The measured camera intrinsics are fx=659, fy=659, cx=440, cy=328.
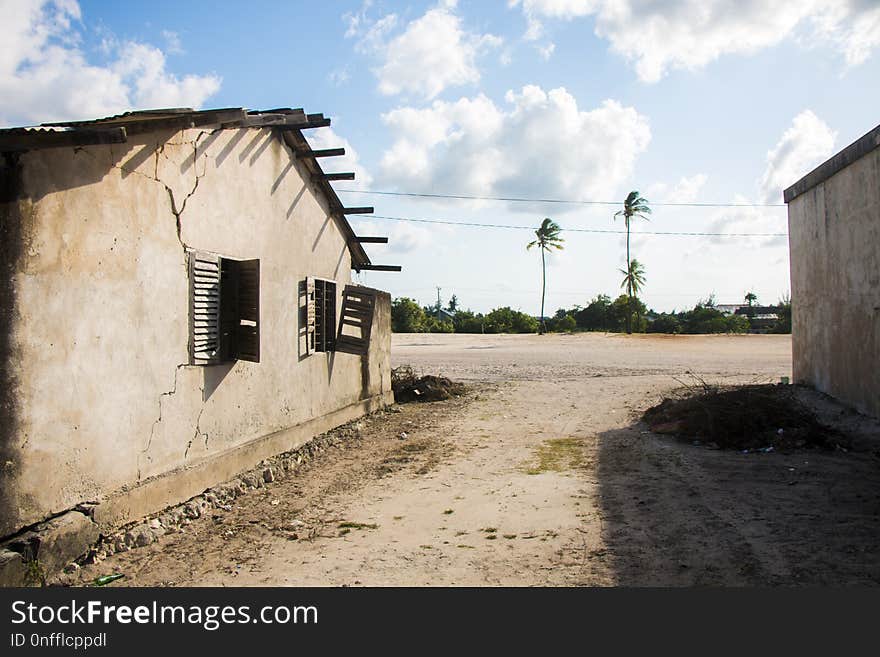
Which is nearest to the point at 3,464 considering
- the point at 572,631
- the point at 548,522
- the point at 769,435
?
the point at 572,631

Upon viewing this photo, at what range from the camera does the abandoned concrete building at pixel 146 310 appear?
13.7 feet

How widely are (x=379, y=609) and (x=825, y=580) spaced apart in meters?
2.80

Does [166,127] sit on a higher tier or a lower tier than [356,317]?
higher

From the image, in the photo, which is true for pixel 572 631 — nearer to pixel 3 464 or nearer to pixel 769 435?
pixel 3 464

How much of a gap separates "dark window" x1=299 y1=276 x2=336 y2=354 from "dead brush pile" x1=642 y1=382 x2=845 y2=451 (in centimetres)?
504

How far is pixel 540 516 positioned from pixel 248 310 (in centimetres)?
358

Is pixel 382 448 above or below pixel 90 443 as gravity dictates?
below

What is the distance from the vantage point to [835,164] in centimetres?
1045

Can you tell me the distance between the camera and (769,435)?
340 inches

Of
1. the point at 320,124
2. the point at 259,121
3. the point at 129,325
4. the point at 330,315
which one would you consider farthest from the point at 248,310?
the point at 330,315

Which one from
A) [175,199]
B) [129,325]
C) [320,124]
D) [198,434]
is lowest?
[198,434]

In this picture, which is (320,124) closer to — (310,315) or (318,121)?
(318,121)

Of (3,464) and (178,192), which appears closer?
(3,464)

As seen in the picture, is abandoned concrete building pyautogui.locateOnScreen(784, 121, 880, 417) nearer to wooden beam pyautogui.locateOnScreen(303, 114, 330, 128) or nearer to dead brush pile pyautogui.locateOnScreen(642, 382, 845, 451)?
dead brush pile pyautogui.locateOnScreen(642, 382, 845, 451)
